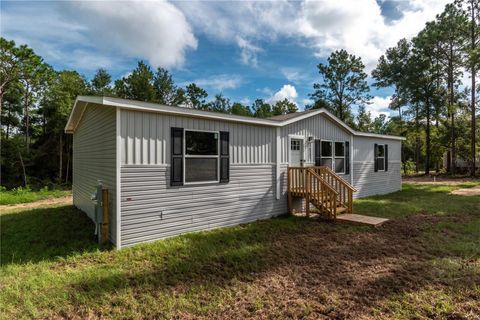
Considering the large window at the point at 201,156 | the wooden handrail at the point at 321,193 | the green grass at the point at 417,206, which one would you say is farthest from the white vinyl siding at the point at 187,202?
the green grass at the point at 417,206

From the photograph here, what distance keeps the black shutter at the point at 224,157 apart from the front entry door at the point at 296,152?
8.97ft

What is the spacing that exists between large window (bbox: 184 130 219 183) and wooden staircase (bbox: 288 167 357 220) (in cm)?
269

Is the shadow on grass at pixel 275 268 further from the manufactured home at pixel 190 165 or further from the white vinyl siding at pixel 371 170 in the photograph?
the white vinyl siding at pixel 371 170

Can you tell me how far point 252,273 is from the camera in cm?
396

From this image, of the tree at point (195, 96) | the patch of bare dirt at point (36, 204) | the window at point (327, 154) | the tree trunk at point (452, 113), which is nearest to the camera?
the window at point (327, 154)

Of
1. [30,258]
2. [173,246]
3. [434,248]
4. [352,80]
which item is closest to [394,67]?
[352,80]

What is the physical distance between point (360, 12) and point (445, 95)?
21.3 meters

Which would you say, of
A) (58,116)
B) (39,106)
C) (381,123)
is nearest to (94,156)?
(58,116)

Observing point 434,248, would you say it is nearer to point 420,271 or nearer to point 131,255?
point 420,271

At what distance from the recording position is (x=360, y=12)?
299 inches

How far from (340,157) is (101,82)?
23257mm

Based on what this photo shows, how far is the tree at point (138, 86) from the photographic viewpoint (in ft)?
78.1

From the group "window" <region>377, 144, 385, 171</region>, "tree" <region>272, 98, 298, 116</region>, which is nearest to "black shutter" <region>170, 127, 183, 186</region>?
"window" <region>377, 144, 385, 171</region>

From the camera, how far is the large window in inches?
232
